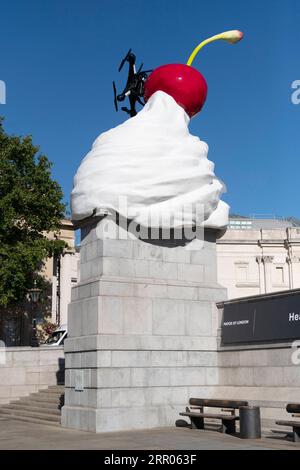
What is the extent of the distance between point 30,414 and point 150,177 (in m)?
8.29

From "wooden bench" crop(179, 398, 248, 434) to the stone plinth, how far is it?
811mm

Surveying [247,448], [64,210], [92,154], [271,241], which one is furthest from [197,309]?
[271,241]

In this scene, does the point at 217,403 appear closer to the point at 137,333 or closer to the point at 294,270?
the point at 137,333

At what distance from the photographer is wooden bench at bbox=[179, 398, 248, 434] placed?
1327 centimetres

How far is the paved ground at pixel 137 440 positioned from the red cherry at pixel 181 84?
356 inches

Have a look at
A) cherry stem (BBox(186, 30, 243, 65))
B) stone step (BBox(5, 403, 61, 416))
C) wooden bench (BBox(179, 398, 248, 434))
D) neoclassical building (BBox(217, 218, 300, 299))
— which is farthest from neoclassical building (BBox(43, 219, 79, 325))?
wooden bench (BBox(179, 398, 248, 434))

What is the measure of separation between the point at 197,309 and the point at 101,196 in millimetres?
3997

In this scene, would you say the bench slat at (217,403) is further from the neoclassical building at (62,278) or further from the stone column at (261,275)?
the stone column at (261,275)

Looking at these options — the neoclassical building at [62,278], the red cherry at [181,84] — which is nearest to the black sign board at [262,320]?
the red cherry at [181,84]

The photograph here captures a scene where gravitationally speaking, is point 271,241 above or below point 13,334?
above

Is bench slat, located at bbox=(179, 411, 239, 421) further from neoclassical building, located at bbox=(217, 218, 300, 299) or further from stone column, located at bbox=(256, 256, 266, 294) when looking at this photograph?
stone column, located at bbox=(256, 256, 266, 294)

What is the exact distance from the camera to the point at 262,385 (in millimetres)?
15164

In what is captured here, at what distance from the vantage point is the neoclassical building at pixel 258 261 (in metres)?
68.1
